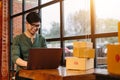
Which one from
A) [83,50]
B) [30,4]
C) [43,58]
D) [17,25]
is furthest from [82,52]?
[17,25]

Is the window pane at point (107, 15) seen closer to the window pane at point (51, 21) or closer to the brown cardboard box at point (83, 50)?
the brown cardboard box at point (83, 50)

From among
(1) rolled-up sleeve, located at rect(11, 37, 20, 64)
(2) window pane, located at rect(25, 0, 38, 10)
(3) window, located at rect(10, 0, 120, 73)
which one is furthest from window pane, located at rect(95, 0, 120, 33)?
(2) window pane, located at rect(25, 0, 38, 10)

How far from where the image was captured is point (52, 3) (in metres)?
3.72

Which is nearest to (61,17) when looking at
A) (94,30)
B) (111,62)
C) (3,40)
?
(94,30)

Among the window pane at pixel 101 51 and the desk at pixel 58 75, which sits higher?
the window pane at pixel 101 51

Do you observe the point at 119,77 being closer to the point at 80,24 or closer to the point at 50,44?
the point at 80,24

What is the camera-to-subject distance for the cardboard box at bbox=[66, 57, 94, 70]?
216 cm

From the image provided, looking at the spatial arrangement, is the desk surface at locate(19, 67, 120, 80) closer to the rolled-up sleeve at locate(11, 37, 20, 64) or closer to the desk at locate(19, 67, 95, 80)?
the desk at locate(19, 67, 95, 80)

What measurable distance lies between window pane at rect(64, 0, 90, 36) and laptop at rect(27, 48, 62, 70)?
0.87 metres

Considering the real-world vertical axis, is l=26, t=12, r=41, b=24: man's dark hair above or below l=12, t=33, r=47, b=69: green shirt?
above

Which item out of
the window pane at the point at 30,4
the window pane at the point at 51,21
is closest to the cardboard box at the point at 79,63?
the window pane at the point at 51,21

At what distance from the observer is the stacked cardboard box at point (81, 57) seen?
7.09 ft

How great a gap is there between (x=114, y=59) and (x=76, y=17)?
161 centimetres

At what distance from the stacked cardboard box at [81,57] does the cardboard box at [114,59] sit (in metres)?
0.38
